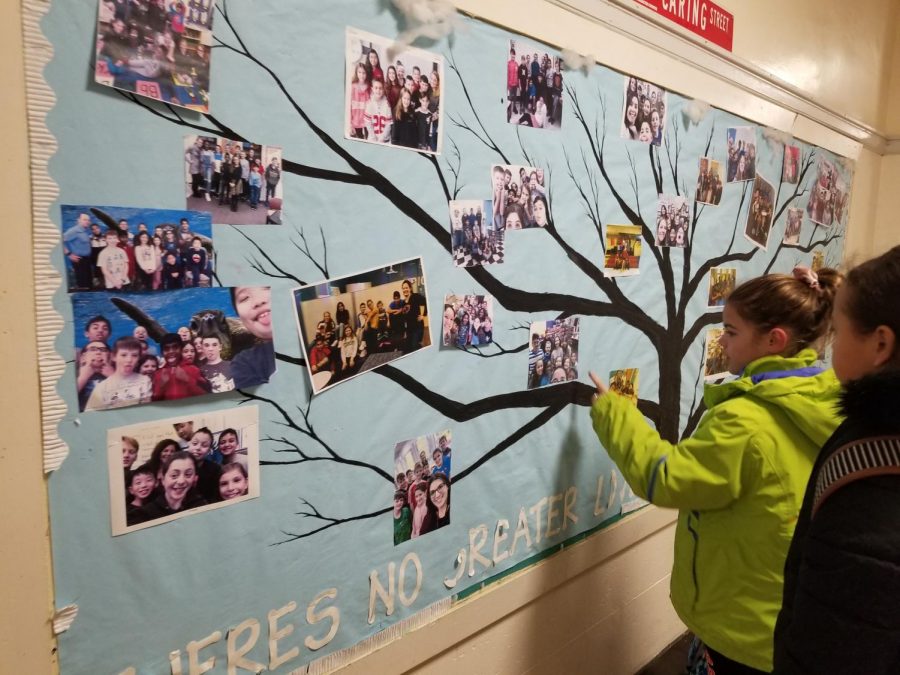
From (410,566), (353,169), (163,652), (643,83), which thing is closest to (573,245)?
(643,83)

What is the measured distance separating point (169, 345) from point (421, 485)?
0.53m

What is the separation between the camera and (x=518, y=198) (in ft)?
3.96

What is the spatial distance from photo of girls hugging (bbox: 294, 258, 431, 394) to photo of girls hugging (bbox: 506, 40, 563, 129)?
1.31ft

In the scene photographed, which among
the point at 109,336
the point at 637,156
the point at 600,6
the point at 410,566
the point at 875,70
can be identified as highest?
the point at 875,70

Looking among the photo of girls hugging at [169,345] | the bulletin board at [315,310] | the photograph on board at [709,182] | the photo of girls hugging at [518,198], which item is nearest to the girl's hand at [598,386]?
the bulletin board at [315,310]

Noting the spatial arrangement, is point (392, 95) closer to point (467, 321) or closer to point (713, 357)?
point (467, 321)

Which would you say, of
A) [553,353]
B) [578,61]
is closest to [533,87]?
[578,61]

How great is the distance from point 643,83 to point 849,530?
1133mm

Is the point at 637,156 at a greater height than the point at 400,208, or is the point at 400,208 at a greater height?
the point at 637,156

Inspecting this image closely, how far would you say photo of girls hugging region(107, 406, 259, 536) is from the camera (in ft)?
2.53

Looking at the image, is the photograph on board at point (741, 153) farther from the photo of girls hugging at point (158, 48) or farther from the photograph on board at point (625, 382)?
the photo of girls hugging at point (158, 48)

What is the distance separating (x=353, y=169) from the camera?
95 centimetres

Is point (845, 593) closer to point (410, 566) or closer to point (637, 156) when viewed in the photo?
point (410, 566)

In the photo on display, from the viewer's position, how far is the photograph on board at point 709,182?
1664 millimetres
